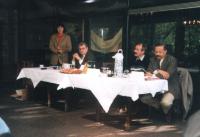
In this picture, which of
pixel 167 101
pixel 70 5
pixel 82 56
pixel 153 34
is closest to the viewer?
pixel 167 101

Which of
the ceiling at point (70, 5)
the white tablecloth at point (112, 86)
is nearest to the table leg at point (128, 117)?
the white tablecloth at point (112, 86)

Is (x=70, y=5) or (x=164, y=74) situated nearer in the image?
(x=164, y=74)

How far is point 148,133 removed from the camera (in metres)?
6.94

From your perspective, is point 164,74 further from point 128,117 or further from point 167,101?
point 128,117

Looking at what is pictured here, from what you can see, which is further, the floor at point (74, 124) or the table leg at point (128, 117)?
the table leg at point (128, 117)

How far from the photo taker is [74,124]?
757 centimetres

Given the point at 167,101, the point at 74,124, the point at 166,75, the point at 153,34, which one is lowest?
the point at 74,124

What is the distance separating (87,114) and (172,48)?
2.57m

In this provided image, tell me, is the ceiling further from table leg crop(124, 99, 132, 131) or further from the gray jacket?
table leg crop(124, 99, 132, 131)

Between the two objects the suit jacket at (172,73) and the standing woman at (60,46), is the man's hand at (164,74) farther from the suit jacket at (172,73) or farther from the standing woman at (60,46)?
the standing woman at (60,46)

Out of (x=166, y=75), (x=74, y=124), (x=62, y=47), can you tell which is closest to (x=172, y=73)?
(x=166, y=75)

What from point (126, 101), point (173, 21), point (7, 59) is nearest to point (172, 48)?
point (173, 21)

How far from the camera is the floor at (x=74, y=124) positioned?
6.91 m

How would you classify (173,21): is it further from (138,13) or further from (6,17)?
(6,17)
